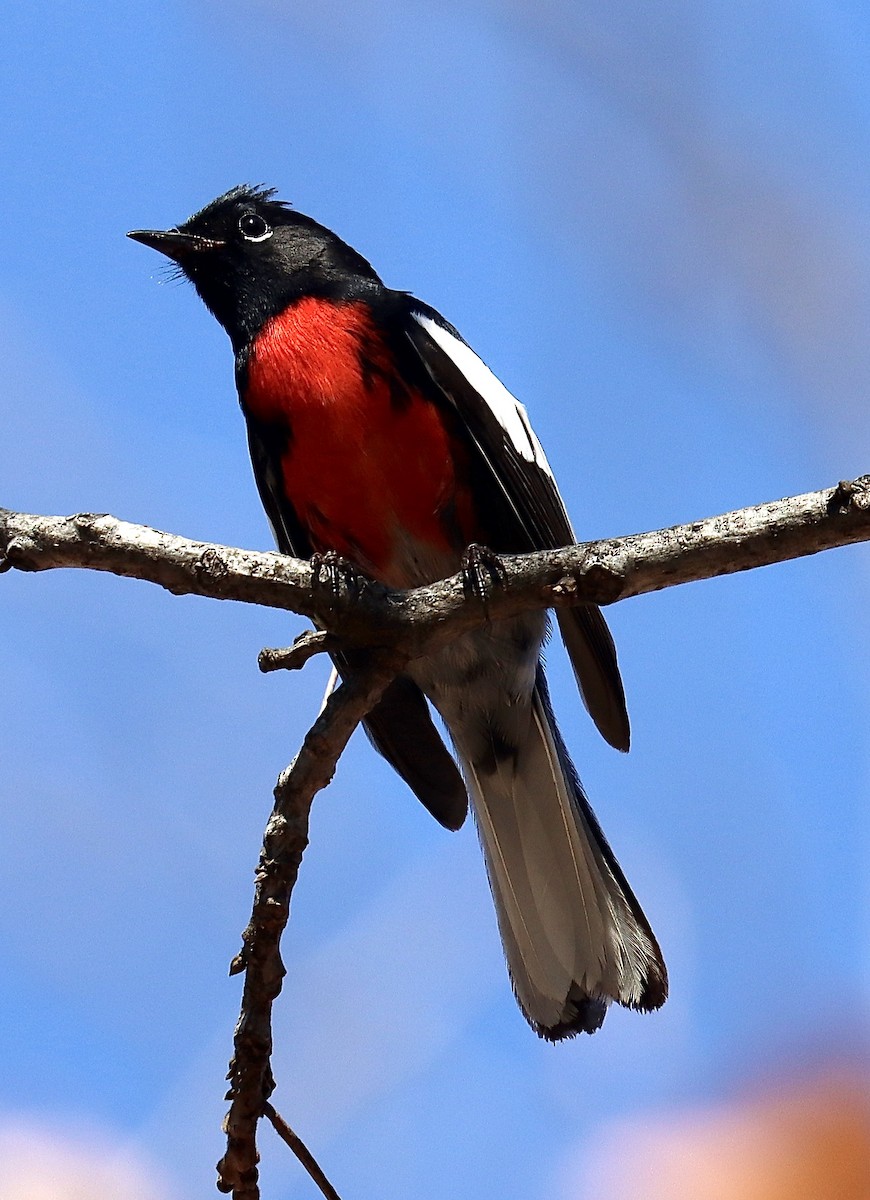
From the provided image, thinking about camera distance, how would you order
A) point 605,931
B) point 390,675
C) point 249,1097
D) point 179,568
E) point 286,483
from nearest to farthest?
point 249,1097, point 179,568, point 390,675, point 605,931, point 286,483

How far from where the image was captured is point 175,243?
5.45 meters

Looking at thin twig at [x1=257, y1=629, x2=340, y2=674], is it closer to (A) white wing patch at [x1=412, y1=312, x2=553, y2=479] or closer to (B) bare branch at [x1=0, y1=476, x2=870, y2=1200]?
(B) bare branch at [x1=0, y1=476, x2=870, y2=1200]

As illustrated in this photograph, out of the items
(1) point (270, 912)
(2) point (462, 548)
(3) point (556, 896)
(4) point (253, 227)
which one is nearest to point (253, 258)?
(4) point (253, 227)

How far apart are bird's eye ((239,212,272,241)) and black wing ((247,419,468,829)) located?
1.15 m

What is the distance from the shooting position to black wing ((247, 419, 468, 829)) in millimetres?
4629

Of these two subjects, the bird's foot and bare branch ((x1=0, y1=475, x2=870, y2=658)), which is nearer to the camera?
bare branch ((x1=0, y1=475, x2=870, y2=658))

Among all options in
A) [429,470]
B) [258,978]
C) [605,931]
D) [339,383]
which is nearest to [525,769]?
[605,931]

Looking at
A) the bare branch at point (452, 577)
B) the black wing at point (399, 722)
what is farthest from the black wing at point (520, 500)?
the bare branch at point (452, 577)

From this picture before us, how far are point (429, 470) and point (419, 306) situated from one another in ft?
2.86

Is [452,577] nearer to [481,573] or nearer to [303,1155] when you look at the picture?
[481,573]

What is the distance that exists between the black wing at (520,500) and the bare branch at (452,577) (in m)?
1.20

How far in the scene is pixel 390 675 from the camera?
3.25 metres

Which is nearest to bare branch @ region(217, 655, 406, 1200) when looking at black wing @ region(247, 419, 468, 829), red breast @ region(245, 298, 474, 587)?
red breast @ region(245, 298, 474, 587)

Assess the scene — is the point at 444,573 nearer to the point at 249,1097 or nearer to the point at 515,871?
the point at 515,871
